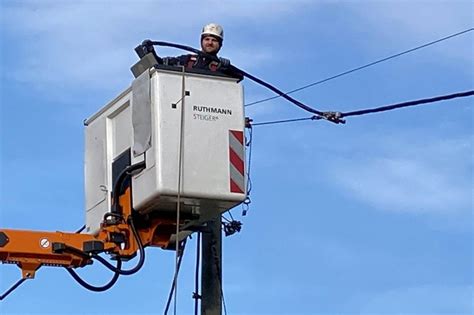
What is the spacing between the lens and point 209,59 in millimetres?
8398

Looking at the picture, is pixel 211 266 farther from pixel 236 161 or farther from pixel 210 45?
pixel 210 45

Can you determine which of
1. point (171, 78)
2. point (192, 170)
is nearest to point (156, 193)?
point (192, 170)

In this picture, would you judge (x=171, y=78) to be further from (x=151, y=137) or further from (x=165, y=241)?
(x=165, y=241)

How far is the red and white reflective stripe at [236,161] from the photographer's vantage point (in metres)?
8.00

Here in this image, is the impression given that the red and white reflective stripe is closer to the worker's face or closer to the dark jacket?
the dark jacket

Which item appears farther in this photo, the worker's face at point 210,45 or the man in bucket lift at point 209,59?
the worker's face at point 210,45

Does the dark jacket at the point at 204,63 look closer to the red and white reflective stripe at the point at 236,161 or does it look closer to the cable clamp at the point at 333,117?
the red and white reflective stripe at the point at 236,161

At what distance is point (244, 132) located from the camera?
8125 mm

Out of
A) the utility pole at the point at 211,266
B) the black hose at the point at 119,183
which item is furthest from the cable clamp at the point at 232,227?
the black hose at the point at 119,183

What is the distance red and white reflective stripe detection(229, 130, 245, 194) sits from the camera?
7995 mm

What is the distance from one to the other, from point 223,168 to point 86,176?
1.36 meters

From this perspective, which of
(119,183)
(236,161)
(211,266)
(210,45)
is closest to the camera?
(236,161)

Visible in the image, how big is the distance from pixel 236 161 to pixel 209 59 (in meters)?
0.79

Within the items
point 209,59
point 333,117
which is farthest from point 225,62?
point 333,117
